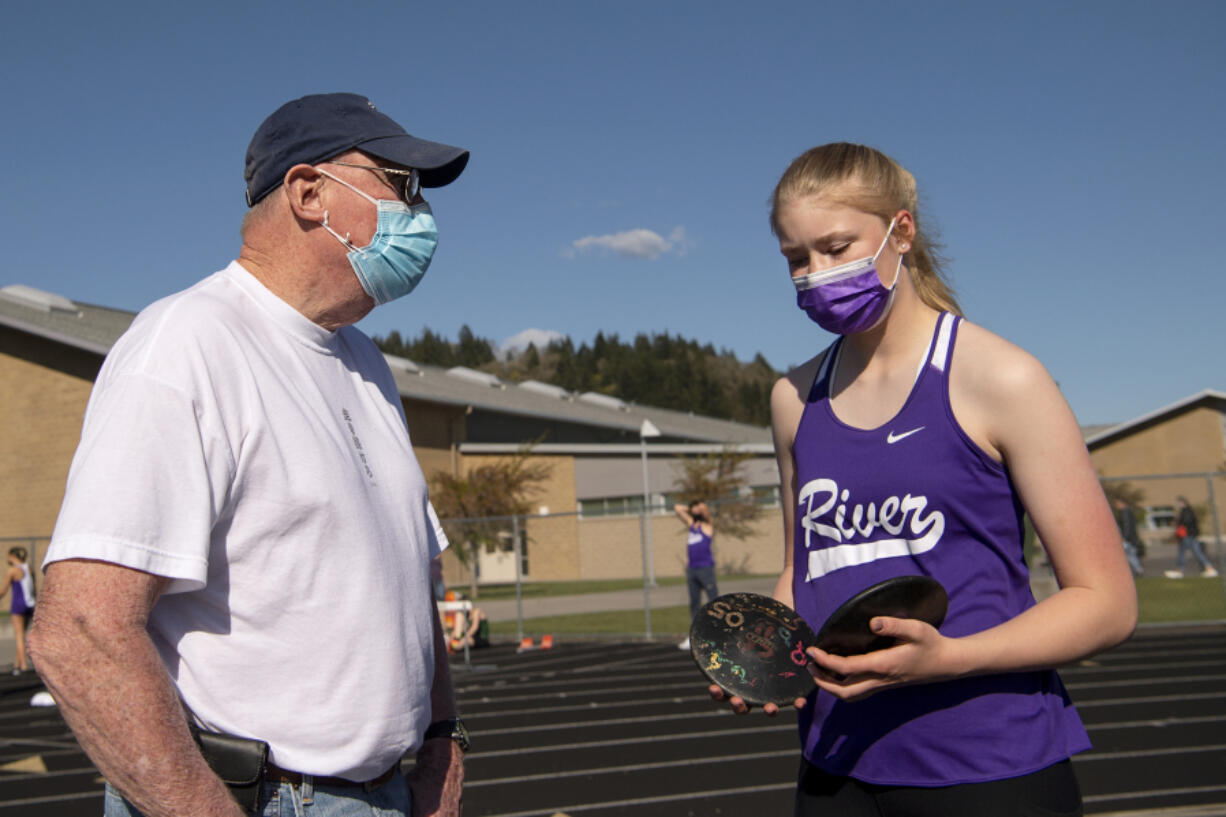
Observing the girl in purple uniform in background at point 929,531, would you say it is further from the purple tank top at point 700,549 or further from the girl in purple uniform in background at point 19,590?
the girl in purple uniform in background at point 19,590

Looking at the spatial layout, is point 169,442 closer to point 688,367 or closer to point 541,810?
point 541,810

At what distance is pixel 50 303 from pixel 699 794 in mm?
32500

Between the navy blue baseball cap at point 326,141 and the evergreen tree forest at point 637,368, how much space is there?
86.5 meters

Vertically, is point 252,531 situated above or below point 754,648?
above

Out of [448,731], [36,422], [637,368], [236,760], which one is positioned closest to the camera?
[236,760]

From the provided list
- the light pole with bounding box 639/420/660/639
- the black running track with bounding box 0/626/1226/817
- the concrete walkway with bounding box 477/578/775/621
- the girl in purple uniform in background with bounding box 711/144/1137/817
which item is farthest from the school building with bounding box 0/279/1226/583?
the girl in purple uniform in background with bounding box 711/144/1137/817

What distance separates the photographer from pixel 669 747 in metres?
8.14

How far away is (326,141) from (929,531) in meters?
1.59

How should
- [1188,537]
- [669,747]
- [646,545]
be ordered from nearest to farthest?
[669,747] → [646,545] → [1188,537]

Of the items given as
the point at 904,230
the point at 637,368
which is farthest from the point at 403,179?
the point at 637,368

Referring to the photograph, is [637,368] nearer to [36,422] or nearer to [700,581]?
[36,422]

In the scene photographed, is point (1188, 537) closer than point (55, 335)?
Yes

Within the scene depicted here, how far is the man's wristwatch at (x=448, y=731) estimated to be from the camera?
2500mm

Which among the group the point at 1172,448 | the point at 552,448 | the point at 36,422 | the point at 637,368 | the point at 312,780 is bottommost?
the point at 312,780
